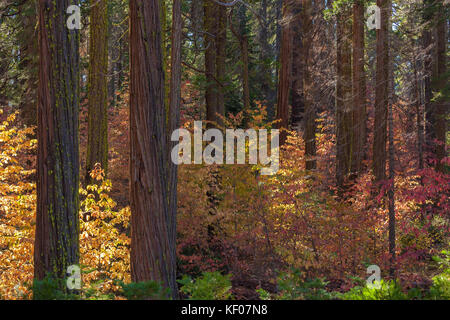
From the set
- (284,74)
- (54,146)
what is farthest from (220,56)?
(54,146)

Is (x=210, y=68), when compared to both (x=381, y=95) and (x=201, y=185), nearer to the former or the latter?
(x=201, y=185)

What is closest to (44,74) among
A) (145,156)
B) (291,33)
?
(145,156)

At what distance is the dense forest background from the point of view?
5.61 meters

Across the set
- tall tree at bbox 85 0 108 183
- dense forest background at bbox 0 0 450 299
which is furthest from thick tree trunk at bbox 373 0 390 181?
tall tree at bbox 85 0 108 183

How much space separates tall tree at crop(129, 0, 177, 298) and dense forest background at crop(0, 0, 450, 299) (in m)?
0.02

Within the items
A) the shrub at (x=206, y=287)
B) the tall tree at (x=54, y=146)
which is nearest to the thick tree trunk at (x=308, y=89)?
the shrub at (x=206, y=287)

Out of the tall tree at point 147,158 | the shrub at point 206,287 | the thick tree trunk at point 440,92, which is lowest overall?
the shrub at point 206,287

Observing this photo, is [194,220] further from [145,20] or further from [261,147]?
[145,20]

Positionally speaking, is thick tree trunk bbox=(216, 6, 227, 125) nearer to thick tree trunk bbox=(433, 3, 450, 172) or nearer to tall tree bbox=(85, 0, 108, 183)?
tall tree bbox=(85, 0, 108, 183)

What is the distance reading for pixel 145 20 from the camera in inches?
269

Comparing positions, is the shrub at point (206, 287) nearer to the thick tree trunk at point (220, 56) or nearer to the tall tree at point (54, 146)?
the tall tree at point (54, 146)

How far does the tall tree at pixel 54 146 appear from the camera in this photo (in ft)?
18.2

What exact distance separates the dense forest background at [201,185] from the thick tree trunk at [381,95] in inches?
2.1
